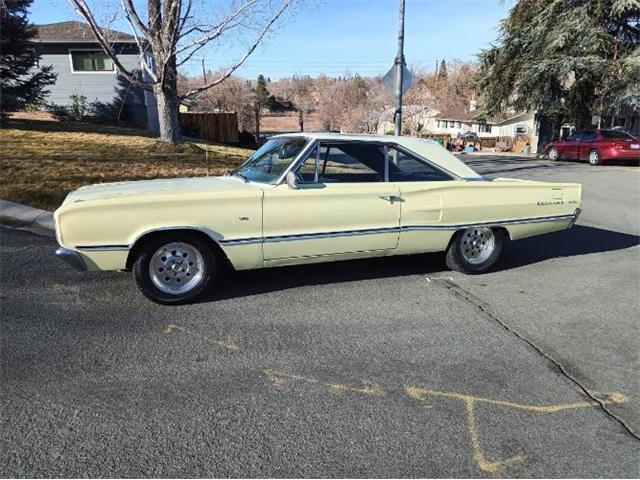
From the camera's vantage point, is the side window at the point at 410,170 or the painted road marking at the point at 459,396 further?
the side window at the point at 410,170

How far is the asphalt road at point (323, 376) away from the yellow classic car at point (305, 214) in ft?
1.25

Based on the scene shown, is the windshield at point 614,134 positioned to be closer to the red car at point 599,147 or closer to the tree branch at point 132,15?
the red car at point 599,147

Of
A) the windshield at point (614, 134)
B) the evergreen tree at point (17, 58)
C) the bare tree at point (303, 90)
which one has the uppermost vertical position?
the bare tree at point (303, 90)

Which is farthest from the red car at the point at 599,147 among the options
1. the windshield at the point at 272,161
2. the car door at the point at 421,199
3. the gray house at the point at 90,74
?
the gray house at the point at 90,74

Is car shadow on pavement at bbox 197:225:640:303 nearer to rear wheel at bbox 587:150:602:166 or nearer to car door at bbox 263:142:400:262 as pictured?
car door at bbox 263:142:400:262

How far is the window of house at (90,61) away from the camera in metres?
23.4

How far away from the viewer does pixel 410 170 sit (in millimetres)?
5117

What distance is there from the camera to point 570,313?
4.40 meters

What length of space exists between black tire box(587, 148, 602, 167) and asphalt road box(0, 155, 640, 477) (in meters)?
18.3

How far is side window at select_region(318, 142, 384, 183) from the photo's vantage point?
16.0 ft

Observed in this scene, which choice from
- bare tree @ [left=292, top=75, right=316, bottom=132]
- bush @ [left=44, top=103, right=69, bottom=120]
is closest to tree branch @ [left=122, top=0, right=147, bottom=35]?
bush @ [left=44, top=103, right=69, bottom=120]

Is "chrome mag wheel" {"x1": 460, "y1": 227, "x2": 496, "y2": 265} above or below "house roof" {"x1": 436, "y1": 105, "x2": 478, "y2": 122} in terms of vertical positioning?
below

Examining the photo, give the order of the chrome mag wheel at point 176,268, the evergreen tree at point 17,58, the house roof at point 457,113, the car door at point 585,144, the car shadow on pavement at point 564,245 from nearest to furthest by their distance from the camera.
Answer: the chrome mag wheel at point 176,268 → the car shadow on pavement at point 564,245 → the evergreen tree at point 17,58 → the car door at point 585,144 → the house roof at point 457,113

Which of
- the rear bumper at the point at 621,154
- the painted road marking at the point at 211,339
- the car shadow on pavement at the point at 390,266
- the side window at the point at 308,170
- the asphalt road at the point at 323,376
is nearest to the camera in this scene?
the asphalt road at the point at 323,376
